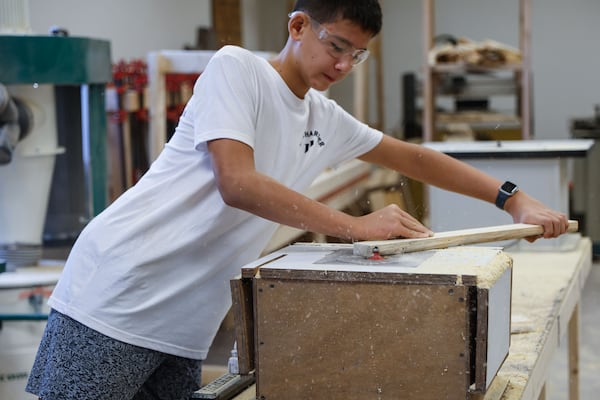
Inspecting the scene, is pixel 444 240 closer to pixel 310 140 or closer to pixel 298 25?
pixel 310 140

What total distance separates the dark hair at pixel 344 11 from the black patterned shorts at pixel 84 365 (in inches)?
27.1

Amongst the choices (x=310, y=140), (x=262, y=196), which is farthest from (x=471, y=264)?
(x=310, y=140)

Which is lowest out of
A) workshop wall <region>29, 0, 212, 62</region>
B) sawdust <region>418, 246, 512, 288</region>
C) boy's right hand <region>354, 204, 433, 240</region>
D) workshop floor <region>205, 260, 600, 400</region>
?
workshop floor <region>205, 260, 600, 400</region>

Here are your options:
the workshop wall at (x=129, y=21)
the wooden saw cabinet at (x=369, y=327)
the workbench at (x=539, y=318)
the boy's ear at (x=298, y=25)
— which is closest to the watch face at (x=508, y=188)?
the workbench at (x=539, y=318)

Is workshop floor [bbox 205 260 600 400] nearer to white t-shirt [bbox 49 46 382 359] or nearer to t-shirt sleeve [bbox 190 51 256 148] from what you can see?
white t-shirt [bbox 49 46 382 359]

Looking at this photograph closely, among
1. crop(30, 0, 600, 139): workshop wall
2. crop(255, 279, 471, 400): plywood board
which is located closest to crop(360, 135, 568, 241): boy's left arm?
crop(255, 279, 471, 400): plywood board

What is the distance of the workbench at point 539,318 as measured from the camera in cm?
156

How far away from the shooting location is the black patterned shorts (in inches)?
59.4

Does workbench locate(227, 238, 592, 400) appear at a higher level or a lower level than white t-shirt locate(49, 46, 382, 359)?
lower

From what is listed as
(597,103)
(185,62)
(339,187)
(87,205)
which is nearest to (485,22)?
(597,103)

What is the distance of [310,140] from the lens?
1.64 m

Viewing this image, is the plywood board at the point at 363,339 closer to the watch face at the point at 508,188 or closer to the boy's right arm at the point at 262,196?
the boy's right arm at the point at 262,196

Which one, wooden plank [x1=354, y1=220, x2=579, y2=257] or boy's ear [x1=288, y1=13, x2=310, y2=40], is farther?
boy's ear [x1=288, y1=13, x2=310, y2=40]

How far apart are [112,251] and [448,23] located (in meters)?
6.78
